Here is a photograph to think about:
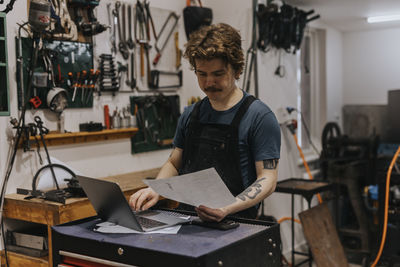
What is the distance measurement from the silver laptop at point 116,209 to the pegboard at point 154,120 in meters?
1.87

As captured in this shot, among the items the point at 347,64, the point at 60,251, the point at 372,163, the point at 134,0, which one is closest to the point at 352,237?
the point at 372,163

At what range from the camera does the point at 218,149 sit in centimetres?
193

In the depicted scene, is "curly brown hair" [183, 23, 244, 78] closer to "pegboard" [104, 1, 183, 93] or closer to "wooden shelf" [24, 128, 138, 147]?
"wooden shelf" [24, 128, 138, 147]

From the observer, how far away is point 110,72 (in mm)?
3240

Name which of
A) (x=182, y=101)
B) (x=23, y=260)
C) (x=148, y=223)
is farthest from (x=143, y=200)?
(x=182, y=101)

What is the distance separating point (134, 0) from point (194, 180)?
2.30 m

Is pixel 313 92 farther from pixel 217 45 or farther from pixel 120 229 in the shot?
pixel 120 229

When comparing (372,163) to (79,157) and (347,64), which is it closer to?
(347,64)

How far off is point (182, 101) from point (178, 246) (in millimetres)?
2637

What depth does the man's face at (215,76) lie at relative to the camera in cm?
185

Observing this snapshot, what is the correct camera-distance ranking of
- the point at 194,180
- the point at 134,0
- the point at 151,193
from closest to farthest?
the point at 194,180
the point at 151,193
the point at 134,0

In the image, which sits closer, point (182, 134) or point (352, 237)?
point (182, 134)

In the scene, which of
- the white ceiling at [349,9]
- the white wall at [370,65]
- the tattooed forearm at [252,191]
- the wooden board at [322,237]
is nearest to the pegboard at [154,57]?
the white ceiling at [349,9]

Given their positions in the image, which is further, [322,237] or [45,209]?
[322,237]
